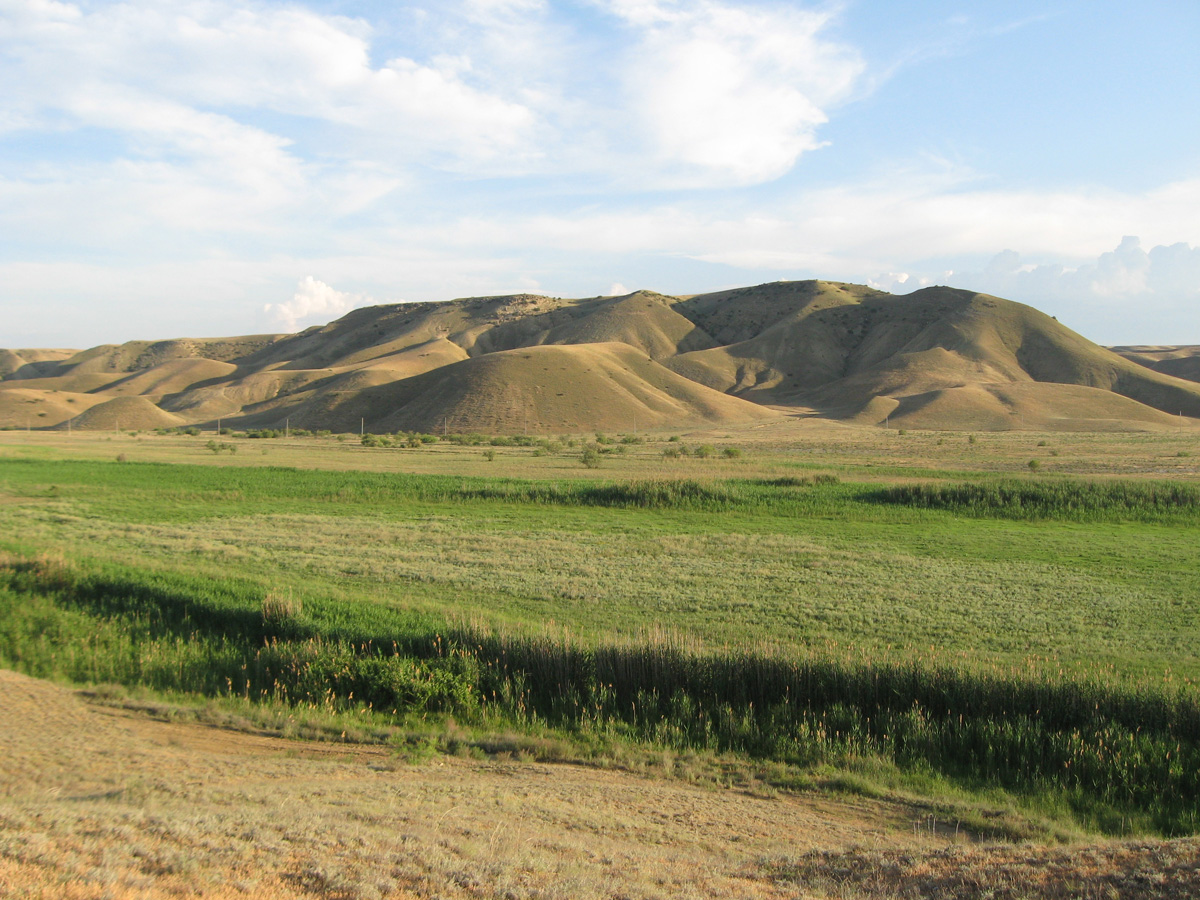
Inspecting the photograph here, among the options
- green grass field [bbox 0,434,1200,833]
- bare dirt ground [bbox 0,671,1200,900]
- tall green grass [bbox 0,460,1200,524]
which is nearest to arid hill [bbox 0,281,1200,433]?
tall green grass [bbox 0,460,1200,524]

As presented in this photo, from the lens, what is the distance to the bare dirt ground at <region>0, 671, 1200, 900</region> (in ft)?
17.3

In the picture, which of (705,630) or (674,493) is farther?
(674,493)

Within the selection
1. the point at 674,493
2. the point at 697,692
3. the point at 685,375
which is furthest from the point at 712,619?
the point at 685,375

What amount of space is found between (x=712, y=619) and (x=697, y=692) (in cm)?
354

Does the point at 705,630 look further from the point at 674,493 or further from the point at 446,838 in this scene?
the point at 674,493

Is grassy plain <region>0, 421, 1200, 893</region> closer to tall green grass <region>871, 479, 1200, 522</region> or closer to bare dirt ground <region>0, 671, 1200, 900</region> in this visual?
tall green grass <region>871, 479, 1200, 522</region>

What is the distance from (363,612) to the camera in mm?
14805

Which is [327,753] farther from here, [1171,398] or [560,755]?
[1171,398]

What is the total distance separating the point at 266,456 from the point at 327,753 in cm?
5238

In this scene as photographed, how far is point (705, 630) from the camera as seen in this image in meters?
13.9

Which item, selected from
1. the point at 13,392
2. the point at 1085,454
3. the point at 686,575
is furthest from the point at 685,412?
the point at 13,392

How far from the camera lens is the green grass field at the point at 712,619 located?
9711mm

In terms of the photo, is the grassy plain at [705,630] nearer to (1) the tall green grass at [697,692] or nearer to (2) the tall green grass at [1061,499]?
(1) the tall green grass at [697,692]

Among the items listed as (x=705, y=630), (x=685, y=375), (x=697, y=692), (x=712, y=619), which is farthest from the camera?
(x=685, y=375)
